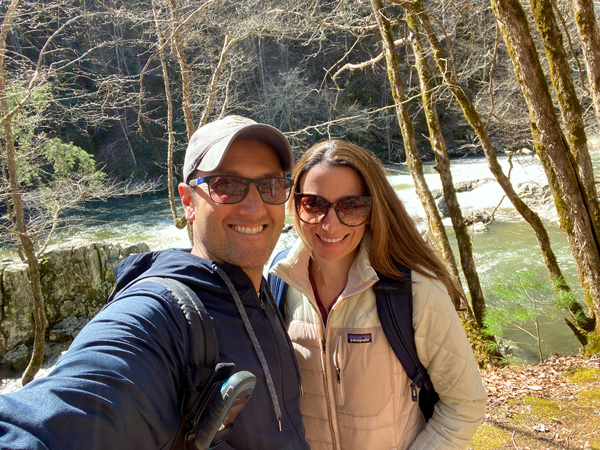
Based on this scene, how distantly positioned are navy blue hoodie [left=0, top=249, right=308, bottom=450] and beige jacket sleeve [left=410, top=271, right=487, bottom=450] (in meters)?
0.49

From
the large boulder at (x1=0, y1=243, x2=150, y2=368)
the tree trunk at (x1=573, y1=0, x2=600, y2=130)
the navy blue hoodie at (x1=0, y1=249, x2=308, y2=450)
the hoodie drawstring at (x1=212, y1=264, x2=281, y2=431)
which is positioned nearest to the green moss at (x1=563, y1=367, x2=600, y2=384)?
the tree trunk at (x1=573, y1=0, x2=600, y2=130)

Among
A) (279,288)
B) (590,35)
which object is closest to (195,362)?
(279,288)

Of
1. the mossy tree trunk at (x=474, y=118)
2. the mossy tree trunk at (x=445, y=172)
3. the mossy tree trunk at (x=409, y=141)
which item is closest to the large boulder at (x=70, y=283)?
the mossy tree trunk at (x=409, y=141)

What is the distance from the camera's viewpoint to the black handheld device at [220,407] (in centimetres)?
77

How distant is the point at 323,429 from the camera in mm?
1420

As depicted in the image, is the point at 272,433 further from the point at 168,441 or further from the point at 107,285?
the point at 107,285

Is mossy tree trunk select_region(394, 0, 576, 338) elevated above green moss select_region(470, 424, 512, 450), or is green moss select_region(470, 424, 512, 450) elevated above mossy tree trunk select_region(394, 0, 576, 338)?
mossy tree trunk select_region(394, 0, 576, 338)

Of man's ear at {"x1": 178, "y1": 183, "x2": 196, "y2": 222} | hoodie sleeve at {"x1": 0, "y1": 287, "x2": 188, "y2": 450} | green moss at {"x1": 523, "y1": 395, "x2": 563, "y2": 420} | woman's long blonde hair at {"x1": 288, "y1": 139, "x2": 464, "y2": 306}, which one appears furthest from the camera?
green moss at {"x1": 523, "y1": 395, "x2": 563, "y2": 420}

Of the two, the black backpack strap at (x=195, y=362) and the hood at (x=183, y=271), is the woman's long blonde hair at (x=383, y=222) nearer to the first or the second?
the hood at (x=183, y=271)

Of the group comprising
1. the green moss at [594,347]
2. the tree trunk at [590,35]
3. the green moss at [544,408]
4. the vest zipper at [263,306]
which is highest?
the tree trunk at [590,35]

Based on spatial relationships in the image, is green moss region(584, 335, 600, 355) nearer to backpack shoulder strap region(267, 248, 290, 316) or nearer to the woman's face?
the woman's face

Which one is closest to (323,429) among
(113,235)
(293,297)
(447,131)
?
(293,297)

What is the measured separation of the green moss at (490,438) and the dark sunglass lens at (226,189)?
7.92 ft

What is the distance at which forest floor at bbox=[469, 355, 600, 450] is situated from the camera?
2.48 meters
